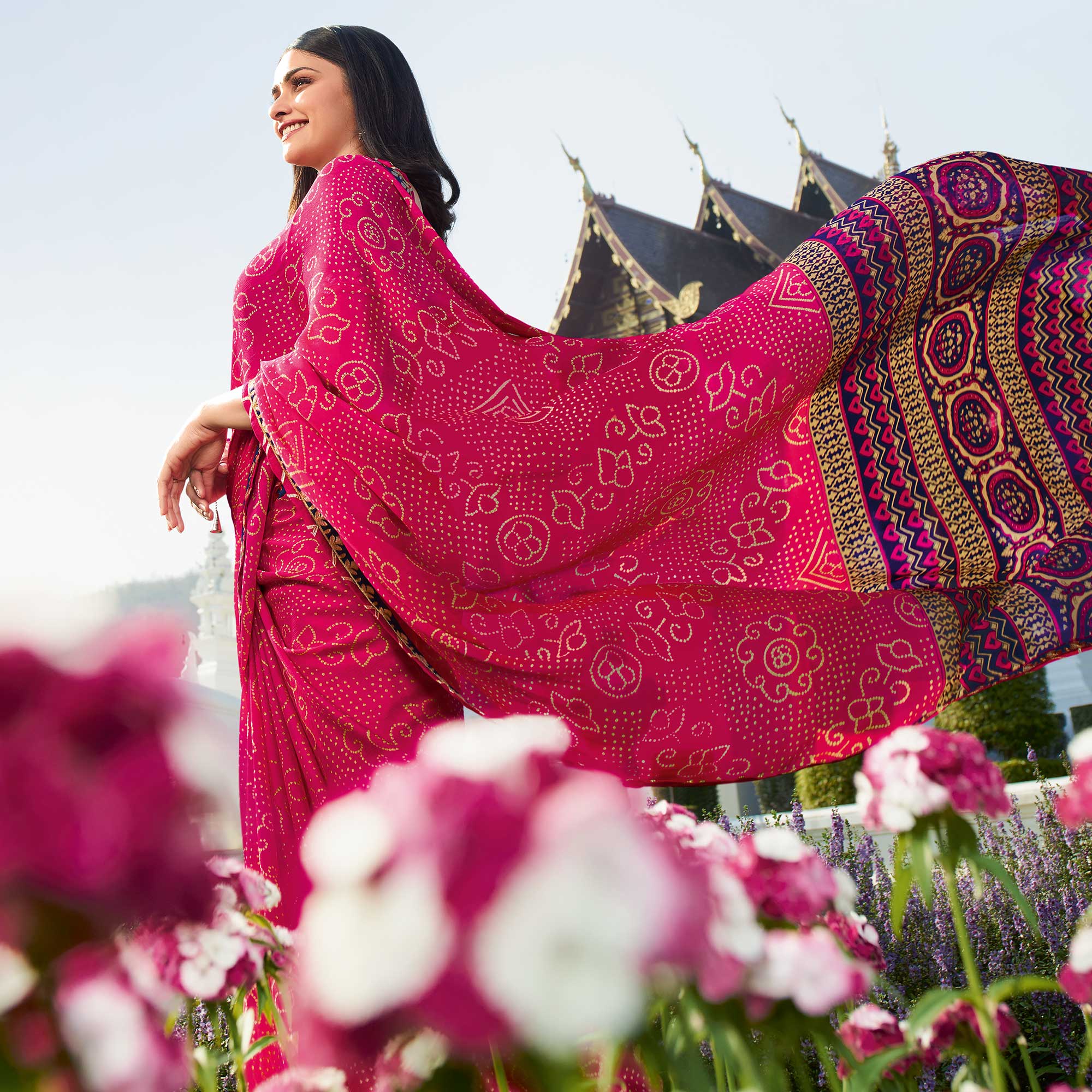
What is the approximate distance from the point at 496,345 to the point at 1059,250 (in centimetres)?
126

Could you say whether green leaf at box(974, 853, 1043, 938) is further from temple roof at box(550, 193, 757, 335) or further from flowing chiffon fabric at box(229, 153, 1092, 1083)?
temple roof at box(550, 193, 757, 335)

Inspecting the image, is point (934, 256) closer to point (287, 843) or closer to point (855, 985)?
point (287, 843)

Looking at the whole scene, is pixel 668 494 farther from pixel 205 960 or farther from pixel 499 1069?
pixel 499 1069

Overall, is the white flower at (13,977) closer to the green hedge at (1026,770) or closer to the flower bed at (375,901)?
the flower bed at (375,901)

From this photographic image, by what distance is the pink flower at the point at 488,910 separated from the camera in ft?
1.34

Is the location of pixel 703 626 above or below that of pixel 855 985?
above

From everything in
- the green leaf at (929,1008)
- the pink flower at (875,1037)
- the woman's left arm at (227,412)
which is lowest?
the pink flower at (875,1037)

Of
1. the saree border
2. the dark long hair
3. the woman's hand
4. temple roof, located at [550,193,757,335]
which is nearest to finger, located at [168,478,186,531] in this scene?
the woman's hand

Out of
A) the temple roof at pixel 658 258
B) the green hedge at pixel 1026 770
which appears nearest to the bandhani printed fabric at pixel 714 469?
the green hedge at pixel 1026 770

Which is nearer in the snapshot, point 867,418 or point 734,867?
point 734,867

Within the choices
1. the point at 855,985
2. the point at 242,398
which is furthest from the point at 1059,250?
the point at 855,985

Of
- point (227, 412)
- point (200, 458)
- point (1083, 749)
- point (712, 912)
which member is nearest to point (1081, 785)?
point (1083, 749)

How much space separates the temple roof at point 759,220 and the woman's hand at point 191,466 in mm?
12103

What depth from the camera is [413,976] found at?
42cm
